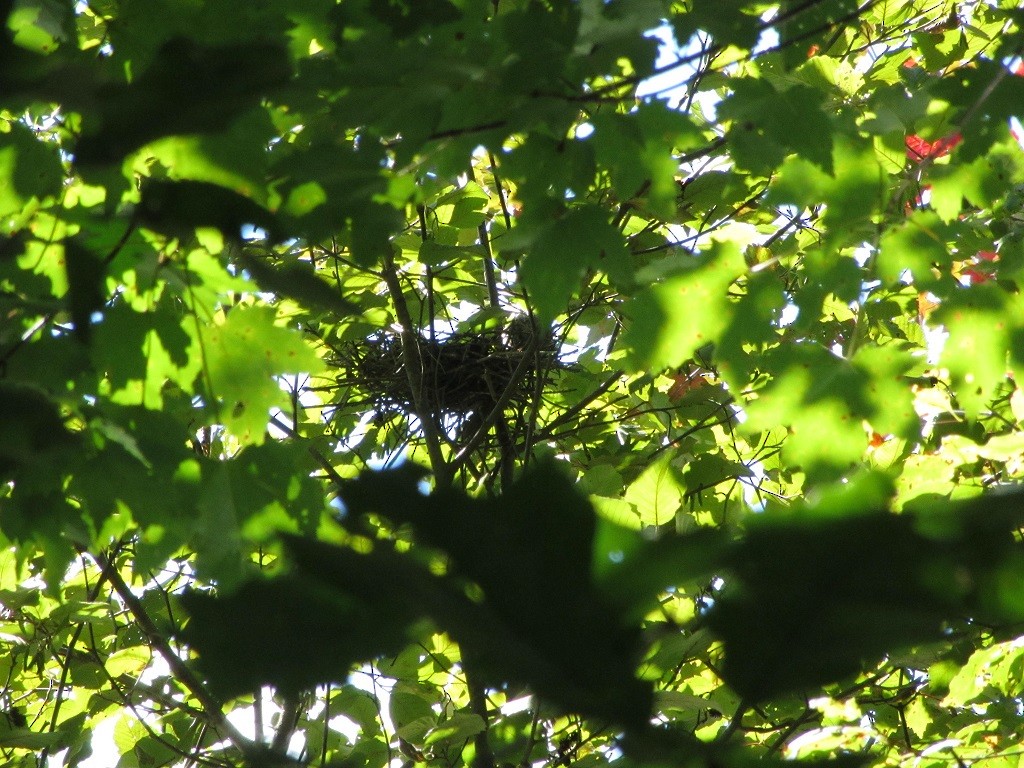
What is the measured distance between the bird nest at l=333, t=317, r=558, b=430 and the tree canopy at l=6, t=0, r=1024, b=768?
0.07 ft

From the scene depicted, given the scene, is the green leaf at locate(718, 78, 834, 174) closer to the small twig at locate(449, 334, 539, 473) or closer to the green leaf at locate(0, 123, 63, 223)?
the green leaf at locate(0, 123, 63, 223)

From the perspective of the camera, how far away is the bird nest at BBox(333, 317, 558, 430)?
347 centimetres

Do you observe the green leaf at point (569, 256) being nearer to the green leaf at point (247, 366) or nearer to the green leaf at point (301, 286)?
the green leaf at point (247, 366)

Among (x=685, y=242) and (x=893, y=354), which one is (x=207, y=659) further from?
(x=685, y=242)

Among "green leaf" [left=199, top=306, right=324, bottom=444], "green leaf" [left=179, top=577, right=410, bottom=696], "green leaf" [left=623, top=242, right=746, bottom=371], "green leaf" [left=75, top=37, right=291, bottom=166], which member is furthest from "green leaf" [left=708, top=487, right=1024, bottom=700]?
"green leaf" [left=623, top=242, right=746, bottom=371]

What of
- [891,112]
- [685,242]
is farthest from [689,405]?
[891,112]

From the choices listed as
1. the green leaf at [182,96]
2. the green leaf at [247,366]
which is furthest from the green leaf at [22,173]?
the green leaf at [182,96]

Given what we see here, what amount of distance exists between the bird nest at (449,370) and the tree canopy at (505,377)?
22 mm

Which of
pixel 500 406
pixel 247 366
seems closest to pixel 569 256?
pixel 247 366

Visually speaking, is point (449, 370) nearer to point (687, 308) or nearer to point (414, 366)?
point (414, 366)

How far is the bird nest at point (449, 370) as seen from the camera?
137 inches

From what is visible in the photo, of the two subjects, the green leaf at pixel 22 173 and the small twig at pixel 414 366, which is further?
the small twig at pixel 414 366

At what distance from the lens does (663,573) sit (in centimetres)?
30

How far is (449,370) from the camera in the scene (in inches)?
138
